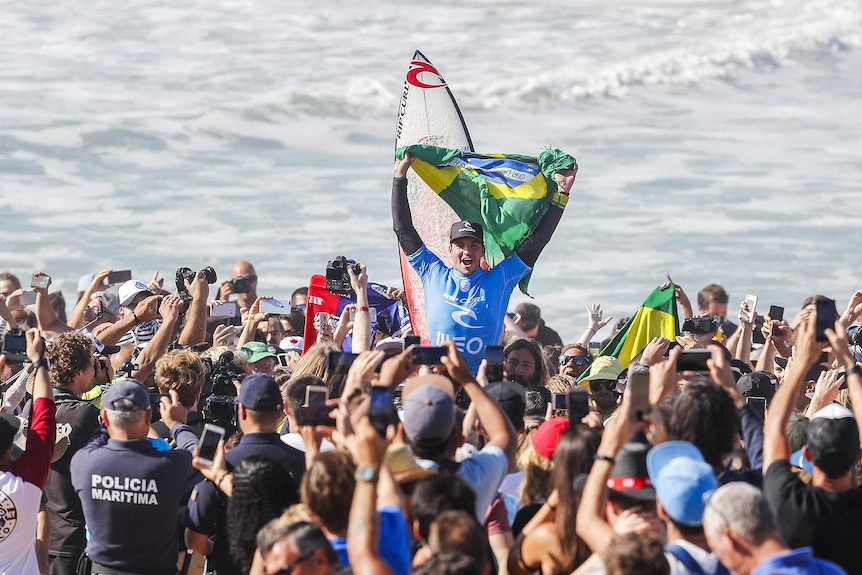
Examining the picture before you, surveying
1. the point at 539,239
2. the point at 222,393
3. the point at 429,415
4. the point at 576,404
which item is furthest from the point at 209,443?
the point at 539,239

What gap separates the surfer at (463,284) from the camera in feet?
25.1

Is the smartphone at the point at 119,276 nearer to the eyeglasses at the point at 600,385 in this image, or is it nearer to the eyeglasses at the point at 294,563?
the eyeglasses at the point at 600,385

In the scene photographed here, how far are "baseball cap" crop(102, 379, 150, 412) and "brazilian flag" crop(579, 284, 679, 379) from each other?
4.40 meters

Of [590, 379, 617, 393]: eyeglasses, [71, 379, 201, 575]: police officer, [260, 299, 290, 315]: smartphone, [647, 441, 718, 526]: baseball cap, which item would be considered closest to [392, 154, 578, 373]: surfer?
[590, 379, 617, 393]: eyeglasses

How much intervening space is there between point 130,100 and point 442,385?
25.8 meters

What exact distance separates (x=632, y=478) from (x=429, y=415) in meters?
0.73

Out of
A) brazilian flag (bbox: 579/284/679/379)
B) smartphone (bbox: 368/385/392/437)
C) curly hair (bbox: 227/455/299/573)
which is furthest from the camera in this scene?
brazilian flag (bbox: 579/284/679/379)

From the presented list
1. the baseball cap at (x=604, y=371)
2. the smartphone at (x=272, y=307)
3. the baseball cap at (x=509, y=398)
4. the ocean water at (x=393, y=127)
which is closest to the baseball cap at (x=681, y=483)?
the baseball cap at (x=509, y=398)

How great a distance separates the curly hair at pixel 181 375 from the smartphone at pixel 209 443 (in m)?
1.00

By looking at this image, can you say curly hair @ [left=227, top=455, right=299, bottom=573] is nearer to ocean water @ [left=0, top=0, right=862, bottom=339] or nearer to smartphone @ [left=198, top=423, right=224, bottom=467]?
smartphone @ [left=198, top=423, right=224, bottom=467]

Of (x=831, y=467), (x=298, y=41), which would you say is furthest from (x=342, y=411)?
(x=298, y=41)

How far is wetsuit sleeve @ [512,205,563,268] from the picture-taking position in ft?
26.1

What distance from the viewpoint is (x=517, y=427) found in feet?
17.2

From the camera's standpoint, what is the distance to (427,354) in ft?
15.4
